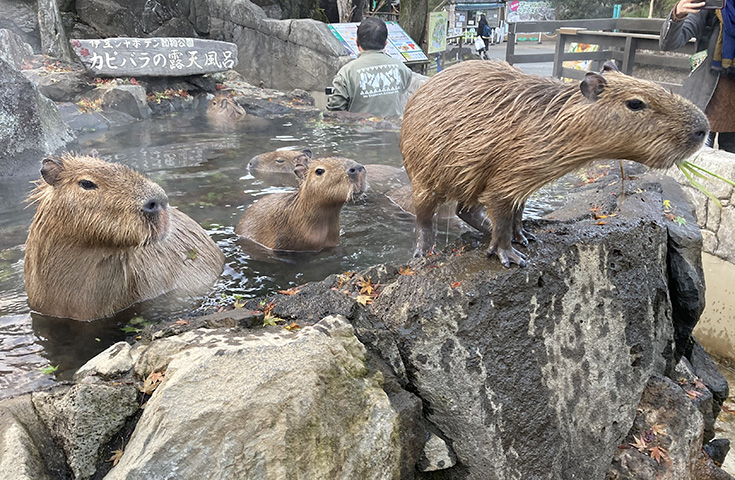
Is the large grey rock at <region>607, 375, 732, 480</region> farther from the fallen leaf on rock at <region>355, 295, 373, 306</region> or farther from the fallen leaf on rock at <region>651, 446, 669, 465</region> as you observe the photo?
the fallen leaf on rock at <region>355, 295, 373, 306</region>

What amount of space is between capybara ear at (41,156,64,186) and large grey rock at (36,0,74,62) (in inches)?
419

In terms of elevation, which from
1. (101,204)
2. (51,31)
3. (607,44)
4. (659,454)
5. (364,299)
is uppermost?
(51,31)

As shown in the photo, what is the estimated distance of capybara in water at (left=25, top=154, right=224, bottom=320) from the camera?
2.80 meters

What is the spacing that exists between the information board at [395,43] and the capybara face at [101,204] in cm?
906

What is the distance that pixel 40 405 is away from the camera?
207 cm

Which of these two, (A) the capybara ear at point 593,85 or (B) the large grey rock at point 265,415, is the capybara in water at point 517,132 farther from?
(B) the large grey rock at point 265,415

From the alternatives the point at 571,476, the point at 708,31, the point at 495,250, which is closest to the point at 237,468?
the point at 495,250

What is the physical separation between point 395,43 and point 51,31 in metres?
7.00

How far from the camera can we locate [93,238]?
288 centimetres

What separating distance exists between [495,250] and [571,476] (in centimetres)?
107

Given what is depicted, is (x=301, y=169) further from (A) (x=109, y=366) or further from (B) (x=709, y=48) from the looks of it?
(B) (x=709, y=48)

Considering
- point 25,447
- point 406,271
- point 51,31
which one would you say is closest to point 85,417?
point 25,447

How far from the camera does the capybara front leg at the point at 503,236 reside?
2.49 m

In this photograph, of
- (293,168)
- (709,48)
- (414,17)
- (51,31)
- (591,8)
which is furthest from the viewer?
(414,17)
